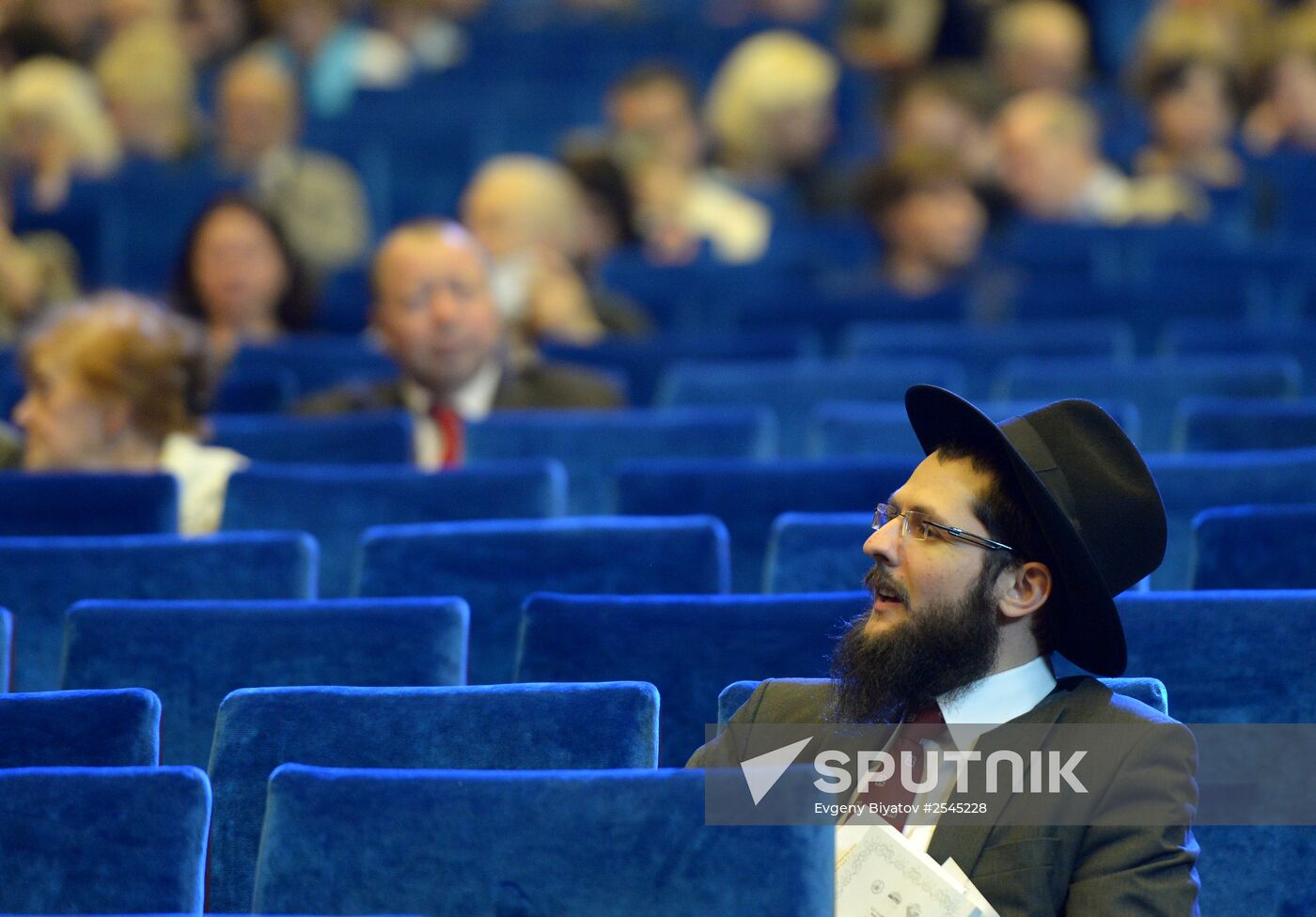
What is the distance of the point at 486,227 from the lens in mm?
4586

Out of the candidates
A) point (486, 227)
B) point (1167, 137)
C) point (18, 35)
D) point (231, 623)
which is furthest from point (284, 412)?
point (18, 35)

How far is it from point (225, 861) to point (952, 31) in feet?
19.3

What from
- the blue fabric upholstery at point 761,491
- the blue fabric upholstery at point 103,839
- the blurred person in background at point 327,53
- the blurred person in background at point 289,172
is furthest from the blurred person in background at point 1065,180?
the blue fabric upholstery at point 103,839

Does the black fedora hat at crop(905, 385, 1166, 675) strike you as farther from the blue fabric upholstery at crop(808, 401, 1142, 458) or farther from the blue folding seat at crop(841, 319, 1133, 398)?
the blue folding seat at crop(841, 319, 1133, 398)

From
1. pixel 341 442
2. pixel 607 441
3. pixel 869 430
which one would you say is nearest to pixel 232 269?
pixel 341 442

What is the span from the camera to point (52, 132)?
6184 millimetres

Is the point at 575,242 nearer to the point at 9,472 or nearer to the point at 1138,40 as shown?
the point at 9,472

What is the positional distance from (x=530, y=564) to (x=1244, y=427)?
4.52ft

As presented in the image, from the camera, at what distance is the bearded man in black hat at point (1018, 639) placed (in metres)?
1.50

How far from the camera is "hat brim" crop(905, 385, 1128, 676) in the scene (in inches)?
Result: 60.9

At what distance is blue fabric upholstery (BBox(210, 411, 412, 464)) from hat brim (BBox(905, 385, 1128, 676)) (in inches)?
62.2

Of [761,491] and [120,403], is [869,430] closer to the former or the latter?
[761,491]

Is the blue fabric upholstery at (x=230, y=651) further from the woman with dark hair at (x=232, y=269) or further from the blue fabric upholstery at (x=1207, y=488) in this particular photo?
the woman with dark hair at (x=232, y=269)

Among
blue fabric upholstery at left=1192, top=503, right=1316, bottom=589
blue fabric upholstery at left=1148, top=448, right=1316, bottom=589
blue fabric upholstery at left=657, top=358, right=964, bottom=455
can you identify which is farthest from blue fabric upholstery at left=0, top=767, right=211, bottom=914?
blue fabric upholstery at left=657, top=358, right=964, bottom=455
